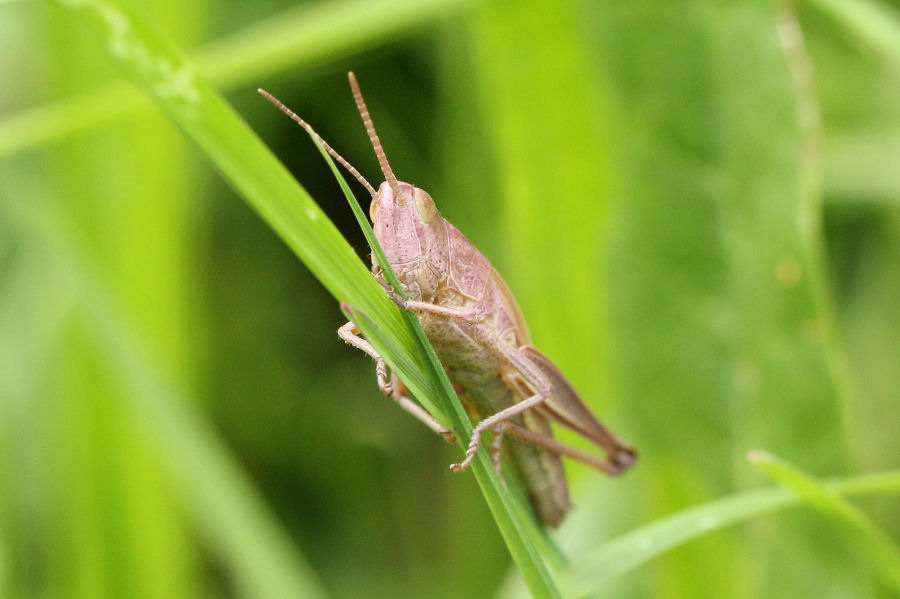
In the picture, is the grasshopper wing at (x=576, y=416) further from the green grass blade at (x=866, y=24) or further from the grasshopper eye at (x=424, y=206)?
the green grass blade at (x=866, y=24)

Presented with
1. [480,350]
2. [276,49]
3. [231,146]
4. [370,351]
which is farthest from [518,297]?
[231,146]

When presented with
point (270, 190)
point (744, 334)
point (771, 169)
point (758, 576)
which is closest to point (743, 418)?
point (744, 334)

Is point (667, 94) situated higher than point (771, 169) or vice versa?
point (667, 94)

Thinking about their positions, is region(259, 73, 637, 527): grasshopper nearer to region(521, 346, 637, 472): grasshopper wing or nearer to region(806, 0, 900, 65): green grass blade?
region(521, 346, 637, 472): grasshopper wing

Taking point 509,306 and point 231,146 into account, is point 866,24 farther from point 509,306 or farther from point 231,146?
point 231,146

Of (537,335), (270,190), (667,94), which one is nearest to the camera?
(270,190)

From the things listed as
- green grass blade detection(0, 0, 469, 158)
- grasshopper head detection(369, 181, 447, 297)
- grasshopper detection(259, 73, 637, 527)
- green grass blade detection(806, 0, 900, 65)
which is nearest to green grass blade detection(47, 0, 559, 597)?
grasshopper detection(259, 73, 637, 527)

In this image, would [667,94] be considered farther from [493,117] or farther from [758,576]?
[758,576]

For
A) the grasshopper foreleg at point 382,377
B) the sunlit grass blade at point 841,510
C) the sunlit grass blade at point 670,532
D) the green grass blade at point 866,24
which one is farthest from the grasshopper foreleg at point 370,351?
the green grass blade at point 866,24
